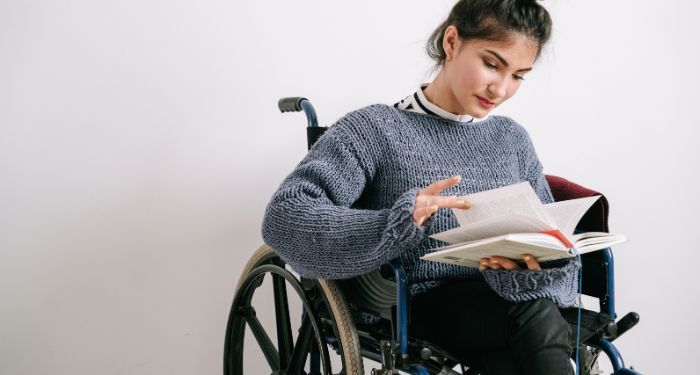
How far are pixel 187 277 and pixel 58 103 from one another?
0.61 meters

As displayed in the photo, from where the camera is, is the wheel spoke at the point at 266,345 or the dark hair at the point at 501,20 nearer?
the dark hair at the point at 501,20

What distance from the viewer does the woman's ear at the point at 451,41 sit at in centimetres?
137

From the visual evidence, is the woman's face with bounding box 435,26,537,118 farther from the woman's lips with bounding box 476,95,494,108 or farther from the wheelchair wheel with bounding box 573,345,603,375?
the wheelchair wheel with bounding box 573,345,603,375

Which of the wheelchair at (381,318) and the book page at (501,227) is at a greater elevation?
the book page at (501,227)

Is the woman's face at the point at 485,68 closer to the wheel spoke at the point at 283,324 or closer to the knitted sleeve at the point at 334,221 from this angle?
the knitted sleeve at the point at 334,221

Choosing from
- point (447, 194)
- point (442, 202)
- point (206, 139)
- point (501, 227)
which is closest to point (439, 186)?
point (442, 202)

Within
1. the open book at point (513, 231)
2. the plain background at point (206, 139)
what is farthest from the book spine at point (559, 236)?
the plain background at point (206, 139)

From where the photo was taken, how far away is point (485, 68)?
132cm

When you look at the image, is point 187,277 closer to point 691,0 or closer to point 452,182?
point 452,182

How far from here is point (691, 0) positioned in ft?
6.64

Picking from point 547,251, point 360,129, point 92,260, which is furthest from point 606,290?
point 92,260

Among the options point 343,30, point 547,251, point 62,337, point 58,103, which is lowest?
point 62,337

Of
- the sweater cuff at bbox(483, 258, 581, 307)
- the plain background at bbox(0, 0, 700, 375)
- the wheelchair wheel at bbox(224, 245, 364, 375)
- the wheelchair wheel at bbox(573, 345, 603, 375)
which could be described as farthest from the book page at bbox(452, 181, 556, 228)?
the plain background at bbox(0, 0, 700, 375)

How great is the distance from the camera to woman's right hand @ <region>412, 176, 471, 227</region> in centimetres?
105
